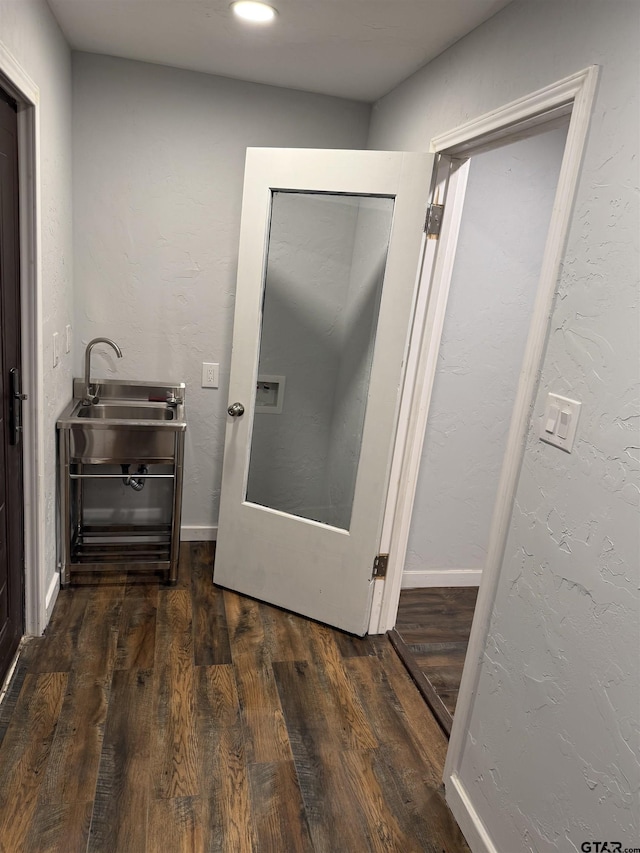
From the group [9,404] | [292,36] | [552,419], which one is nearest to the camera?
[552,419]

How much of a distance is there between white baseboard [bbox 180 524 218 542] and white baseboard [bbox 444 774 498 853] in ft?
6.05

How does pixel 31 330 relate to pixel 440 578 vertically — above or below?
above

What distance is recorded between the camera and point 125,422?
2.60 metres

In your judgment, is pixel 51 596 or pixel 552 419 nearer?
pixel 552 419

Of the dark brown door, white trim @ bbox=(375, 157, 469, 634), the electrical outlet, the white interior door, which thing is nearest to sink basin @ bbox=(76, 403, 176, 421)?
the electrical outlet

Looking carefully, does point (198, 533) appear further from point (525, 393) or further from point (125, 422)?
point (525, 393)

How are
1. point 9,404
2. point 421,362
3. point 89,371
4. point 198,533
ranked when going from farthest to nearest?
point 198,533
point 89,371
point 421,362
point 9,404

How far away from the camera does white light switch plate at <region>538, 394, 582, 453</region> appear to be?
135 centimetres

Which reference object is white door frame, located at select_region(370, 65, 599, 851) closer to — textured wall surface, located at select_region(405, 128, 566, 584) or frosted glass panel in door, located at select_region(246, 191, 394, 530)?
frosted glass panel in door, located at select_region(246, 191, 394, 530)

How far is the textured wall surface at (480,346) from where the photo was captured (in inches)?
102

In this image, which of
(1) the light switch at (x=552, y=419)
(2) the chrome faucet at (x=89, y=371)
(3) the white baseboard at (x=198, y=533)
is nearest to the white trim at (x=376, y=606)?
(3) the white baseboard at (x=198, y=533)

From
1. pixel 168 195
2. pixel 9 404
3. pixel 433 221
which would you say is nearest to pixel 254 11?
pixel 433 221

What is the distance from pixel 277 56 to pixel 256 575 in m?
2.20

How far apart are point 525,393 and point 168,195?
6.78 feet
